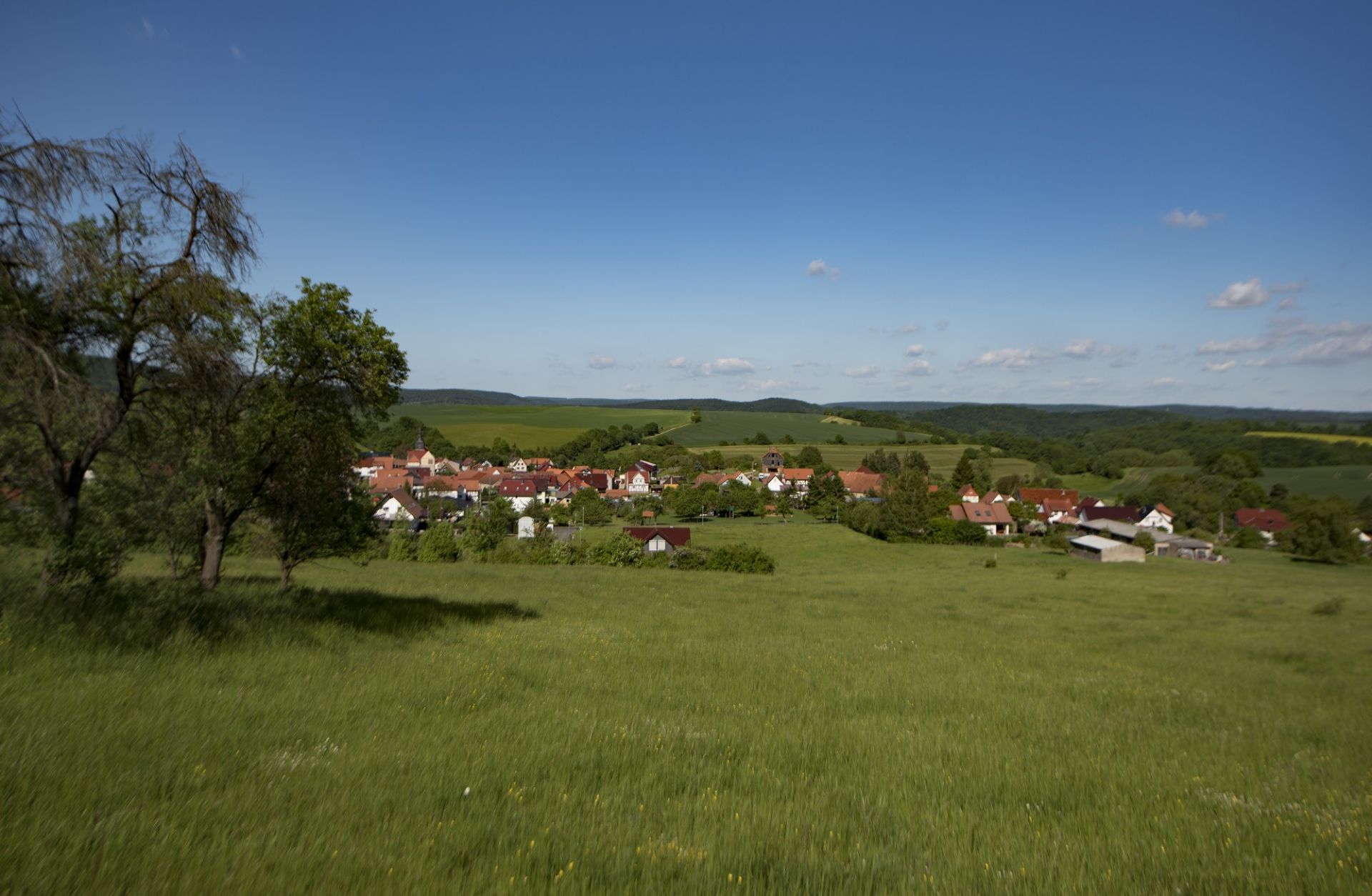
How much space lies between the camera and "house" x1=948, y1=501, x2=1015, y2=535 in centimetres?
8631

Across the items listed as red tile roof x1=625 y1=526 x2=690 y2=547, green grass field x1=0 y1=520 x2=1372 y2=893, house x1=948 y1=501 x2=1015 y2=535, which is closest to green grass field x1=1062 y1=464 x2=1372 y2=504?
house x1=948 y1=501 x2=1015 y2=535

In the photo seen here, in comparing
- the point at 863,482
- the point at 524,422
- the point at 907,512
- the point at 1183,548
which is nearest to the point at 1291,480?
the point at 1183,548

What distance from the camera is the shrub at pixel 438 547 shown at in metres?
46.1

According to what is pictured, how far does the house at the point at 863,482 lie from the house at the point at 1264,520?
45.0 metres

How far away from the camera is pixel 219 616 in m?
9.75

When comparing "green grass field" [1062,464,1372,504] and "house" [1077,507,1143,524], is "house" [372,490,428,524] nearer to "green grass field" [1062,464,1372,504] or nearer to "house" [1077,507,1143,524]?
"house" [1077,507,1143,524]

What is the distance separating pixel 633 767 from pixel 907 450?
461ft

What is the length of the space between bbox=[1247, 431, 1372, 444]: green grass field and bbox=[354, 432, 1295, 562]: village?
62041mm

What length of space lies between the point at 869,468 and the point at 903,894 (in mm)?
122099

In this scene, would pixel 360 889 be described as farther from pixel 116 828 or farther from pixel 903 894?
pixel 903 894

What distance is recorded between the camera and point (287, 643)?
9.48 m

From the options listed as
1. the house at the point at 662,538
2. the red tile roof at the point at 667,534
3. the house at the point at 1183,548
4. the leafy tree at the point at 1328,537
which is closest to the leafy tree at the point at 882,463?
the house at the point at 1183,548

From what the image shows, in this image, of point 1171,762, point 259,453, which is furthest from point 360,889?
point 259,453

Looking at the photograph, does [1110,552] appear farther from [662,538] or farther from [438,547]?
[438,547]
